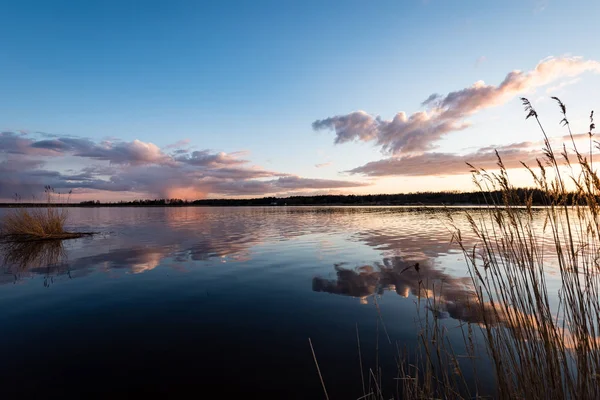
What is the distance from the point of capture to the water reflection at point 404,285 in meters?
7.30

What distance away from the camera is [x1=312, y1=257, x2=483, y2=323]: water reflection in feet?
24.0

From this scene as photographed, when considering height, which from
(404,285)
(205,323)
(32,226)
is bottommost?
(404,285)

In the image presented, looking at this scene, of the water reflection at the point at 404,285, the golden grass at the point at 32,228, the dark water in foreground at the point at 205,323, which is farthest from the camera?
the golden grass at the point at 32,228

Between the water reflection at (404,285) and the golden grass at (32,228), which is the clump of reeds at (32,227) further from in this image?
the water reflection at (404,285)

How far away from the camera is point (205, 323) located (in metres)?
6.60

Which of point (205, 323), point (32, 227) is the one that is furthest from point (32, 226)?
point (205, 323)

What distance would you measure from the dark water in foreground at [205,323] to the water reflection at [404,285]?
2.2 inches

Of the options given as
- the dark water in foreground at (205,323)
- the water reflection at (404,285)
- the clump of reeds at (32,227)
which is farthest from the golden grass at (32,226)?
the water reflection at (404,285)

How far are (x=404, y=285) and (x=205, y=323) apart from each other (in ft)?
20.4

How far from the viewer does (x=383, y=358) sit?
523 cm

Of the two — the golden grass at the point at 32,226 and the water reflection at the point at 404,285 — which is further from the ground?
the golden grass at the point at 32,226

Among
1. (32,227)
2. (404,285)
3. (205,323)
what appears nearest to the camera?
(205,323)

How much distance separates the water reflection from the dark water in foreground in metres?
0.06

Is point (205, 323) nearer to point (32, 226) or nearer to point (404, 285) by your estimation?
point (404, 285)
